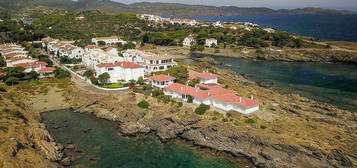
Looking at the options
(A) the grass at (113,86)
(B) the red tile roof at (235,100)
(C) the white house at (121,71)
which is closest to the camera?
(B) the red tile roof at (235,100)

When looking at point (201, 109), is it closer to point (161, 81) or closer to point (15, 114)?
point (161, 81)

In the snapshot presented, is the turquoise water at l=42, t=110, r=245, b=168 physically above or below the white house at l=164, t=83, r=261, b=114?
below

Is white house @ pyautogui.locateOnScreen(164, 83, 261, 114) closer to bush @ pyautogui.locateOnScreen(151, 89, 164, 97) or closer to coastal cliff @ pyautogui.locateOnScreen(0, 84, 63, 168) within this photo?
bush @ pyautogui.locateOnScreen(151, 89, 164, 97)

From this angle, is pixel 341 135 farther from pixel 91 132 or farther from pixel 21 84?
pixel 21 84

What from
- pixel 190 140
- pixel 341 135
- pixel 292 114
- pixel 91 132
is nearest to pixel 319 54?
pixel 292 114

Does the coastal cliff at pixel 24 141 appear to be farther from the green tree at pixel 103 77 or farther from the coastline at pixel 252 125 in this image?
the green tree at pixel 103 77

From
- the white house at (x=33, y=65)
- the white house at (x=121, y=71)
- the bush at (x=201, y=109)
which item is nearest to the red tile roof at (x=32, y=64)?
the white house at (x=33, y=65)

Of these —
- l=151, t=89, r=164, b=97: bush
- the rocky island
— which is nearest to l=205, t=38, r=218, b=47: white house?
the rocky island
